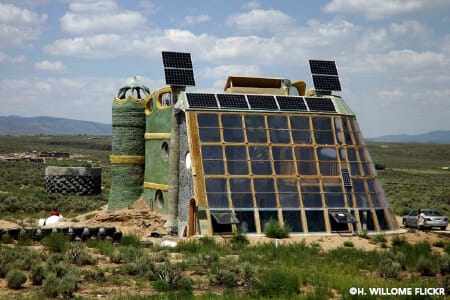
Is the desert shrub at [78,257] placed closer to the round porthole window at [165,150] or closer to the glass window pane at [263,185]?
the glass window pane at [263,185]

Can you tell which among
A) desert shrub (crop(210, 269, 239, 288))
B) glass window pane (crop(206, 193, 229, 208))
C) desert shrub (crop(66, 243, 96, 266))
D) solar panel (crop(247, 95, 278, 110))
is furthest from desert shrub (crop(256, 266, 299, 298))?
solar panel (crop(247, 95, 278, 110))

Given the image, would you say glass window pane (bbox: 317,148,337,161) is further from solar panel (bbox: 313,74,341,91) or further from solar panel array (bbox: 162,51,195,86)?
solar panel array (bbox: 162,51,195,86)

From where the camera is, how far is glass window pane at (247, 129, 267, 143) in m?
28.9

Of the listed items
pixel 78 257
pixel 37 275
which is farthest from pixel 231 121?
pixel 37 275

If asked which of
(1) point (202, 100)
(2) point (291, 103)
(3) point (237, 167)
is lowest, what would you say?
(3) point (237, 167)

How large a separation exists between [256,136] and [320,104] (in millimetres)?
4601

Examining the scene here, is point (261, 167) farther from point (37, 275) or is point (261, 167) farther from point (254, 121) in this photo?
point (37, 275)

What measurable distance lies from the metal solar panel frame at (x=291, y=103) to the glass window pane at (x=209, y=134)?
4.08 metres

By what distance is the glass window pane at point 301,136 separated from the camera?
29586mm

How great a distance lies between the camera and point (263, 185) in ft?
90.1

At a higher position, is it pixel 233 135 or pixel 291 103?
pixel 291 103

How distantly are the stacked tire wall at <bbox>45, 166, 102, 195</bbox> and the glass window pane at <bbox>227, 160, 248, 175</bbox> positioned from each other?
85.4 ft

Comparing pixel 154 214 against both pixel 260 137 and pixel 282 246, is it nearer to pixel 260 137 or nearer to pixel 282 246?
pixel 260 137

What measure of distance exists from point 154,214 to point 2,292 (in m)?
19.7
